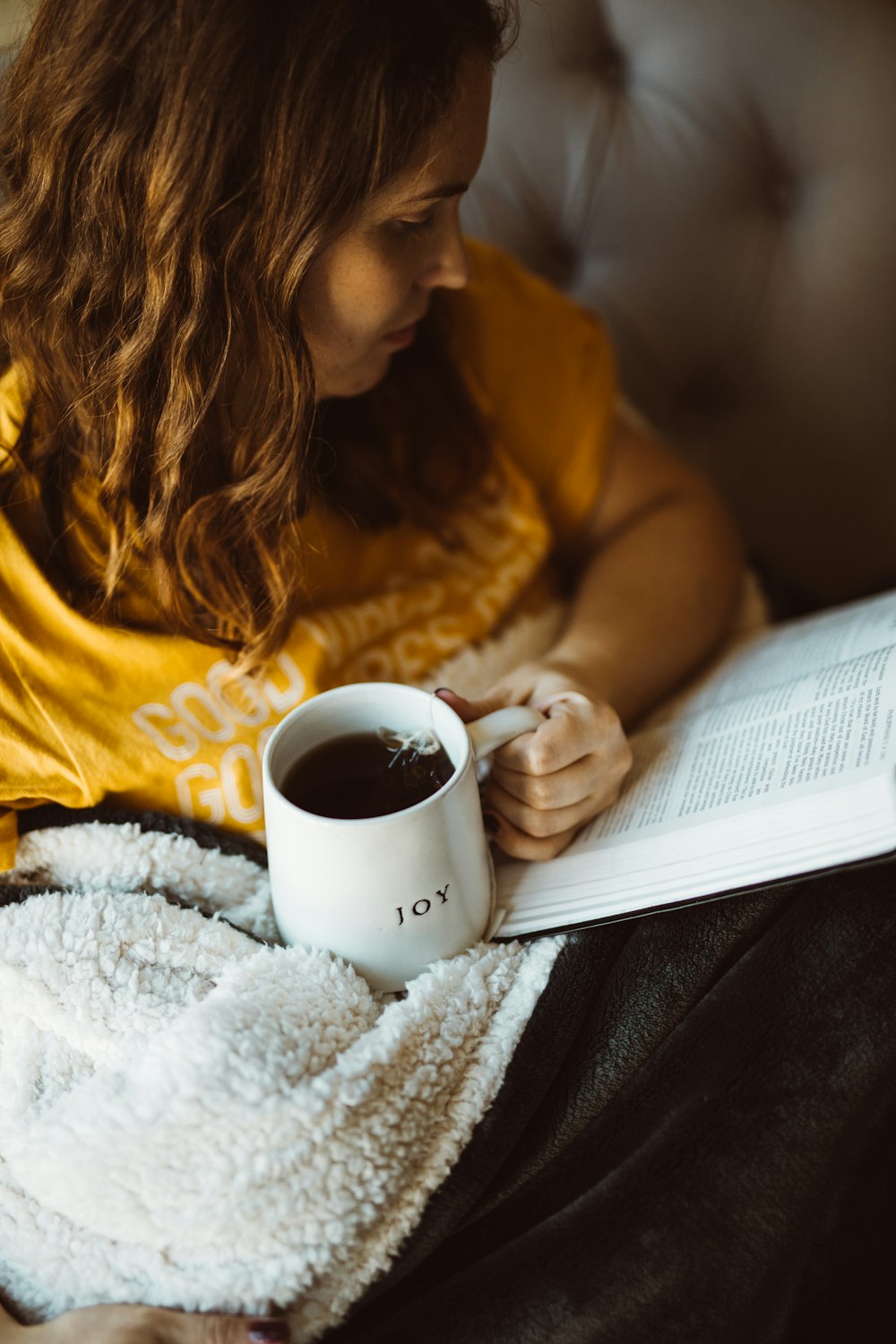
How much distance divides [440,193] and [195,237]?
5.2 inches

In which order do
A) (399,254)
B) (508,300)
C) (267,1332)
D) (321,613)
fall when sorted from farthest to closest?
(508,300) < (321,613) < (399,254) < (267,1332)

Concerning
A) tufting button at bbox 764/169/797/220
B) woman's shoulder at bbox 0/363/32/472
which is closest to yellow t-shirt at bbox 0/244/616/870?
woman's shoulder at bbox 0/363/32/472

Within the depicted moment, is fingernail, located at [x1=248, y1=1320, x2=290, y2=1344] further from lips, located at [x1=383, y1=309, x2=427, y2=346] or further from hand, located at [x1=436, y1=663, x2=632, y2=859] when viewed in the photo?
lips, located at [x1=383, y1=309, x2=427, y2=346]

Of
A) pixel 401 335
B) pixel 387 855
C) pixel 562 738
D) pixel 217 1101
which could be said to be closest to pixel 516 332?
pixel 401 335

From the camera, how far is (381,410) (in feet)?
2.46

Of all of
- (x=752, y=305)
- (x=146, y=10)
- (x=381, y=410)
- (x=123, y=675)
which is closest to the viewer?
(x=146, y=10)

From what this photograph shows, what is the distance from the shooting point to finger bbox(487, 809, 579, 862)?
571 millimetres

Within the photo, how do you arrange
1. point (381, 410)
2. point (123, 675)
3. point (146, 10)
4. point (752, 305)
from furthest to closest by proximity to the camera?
point (752, 305), point (381, 410), point (123, 675), point (146, 10)

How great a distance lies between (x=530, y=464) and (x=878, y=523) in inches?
15.8

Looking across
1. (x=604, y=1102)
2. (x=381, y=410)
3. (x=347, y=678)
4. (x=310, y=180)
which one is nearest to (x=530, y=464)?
(x=381, y=410)

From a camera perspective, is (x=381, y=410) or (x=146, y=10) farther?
(x=381, y=410)

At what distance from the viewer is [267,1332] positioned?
430 mm

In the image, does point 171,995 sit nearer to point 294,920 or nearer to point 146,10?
point 294,920

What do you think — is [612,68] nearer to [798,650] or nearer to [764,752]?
[798,650]
